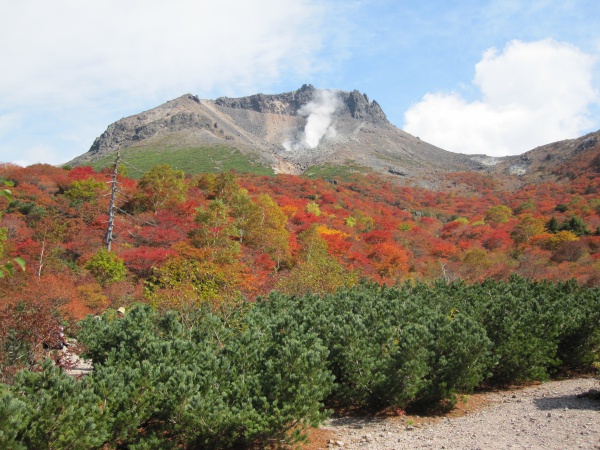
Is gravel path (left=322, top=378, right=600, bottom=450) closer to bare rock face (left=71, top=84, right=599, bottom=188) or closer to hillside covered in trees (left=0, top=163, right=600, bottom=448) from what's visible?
hillside covered in trees (left=0, top=163, right=600, bottom=448)

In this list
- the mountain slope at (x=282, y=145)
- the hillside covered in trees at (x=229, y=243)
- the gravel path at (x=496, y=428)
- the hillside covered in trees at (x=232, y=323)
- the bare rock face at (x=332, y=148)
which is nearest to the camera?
the hillside covered in trees at (x=232, y=323)

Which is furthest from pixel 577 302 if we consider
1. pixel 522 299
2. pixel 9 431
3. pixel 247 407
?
pixel 9 431

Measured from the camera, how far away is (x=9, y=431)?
20.3 ft

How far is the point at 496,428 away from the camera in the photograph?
11086 mm

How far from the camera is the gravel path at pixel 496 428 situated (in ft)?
32.6

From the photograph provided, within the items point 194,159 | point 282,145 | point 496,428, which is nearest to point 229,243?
point 496,428

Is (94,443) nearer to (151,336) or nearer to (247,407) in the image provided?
(247,407)

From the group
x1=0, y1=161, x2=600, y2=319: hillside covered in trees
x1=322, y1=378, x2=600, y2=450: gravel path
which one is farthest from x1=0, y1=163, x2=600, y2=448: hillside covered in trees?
x1=322, y1=378, x2=600, y2=450: gravel path

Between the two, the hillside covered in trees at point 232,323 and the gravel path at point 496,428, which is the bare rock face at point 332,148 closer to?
the hillside covered in trees at point 232,323

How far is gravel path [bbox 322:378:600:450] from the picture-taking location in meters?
9.92

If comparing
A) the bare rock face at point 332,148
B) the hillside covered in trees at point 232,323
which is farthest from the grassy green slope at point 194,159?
the hillside covered in trees at point 232,323

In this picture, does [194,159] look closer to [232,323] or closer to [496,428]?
[232,323]

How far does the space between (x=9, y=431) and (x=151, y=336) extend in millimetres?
4982

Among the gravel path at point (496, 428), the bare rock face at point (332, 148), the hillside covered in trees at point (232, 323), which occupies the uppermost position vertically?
the bare rock face at point (332, 148)
